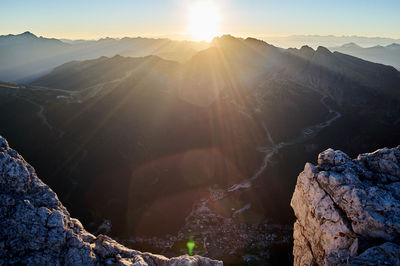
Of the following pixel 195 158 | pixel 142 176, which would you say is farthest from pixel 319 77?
pixel 142 176

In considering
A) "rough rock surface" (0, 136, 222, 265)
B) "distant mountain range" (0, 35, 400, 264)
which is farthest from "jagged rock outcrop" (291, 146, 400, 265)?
"distant mountain range" (0, 35, 400, 264)

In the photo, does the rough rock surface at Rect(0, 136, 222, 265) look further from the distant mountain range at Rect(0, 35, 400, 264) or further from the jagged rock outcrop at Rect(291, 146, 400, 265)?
the distant mountain range at Rect(0, 35, 400, 264)

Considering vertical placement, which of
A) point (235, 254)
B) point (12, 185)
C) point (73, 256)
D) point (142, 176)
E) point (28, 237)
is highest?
point (12, 185)

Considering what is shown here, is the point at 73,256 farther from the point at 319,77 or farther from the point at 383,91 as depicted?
the point at 319,77

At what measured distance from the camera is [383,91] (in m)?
148

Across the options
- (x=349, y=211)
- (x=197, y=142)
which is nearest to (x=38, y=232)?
(x=349, y=211)

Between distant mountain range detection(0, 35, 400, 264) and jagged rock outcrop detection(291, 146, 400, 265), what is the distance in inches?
1319

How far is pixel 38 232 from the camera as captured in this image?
1530 centimetres

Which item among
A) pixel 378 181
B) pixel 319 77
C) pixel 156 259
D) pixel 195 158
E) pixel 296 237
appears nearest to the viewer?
pixel 156 259

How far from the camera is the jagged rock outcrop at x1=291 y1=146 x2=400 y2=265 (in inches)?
715

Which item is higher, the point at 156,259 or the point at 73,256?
the point at 73,256

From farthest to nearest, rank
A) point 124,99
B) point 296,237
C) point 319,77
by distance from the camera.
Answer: point 319,77, point 124,99, point 296,237

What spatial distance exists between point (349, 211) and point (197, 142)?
8559cm

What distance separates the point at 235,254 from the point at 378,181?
38922mm
